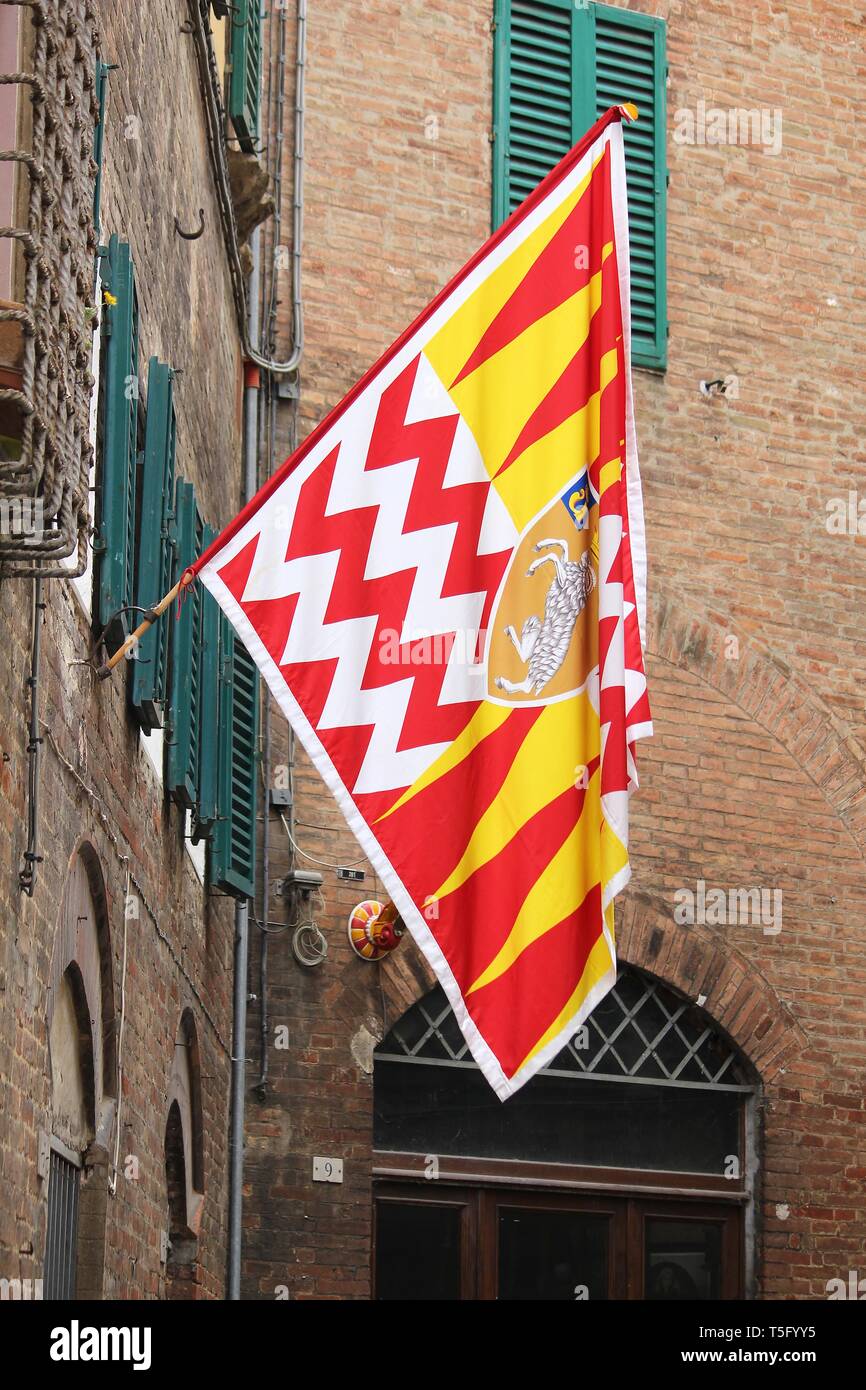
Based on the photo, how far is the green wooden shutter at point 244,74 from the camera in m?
10.9

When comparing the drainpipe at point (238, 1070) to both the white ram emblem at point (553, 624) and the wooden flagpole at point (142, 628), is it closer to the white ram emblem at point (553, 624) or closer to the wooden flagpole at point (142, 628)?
the wooden flagpole at point (142, 628)

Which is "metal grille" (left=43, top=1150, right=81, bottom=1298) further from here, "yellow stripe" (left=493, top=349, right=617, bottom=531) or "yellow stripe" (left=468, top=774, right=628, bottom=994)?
"yellow stripe" (left=493, top=349, right=617, bottom=531)

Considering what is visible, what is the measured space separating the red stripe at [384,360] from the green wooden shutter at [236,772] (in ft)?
10.7

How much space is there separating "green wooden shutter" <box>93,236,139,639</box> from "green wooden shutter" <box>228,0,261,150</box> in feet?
15.5

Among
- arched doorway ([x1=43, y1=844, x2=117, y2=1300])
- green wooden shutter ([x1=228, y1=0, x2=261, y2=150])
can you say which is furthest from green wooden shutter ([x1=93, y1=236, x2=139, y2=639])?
green wooden shutter ([x1=228, y1=0, x2=261, y2=150])

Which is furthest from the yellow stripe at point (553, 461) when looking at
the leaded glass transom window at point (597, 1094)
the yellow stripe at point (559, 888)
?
the leaded glass transom window at point (597, 1094)

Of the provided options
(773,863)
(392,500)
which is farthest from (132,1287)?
(773,863)

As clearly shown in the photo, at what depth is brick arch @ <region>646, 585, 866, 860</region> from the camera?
12719 mm

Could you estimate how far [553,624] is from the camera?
582 cm

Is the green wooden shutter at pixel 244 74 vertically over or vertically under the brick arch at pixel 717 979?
over

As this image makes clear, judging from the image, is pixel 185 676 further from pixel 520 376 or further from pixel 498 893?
pixel 498 893

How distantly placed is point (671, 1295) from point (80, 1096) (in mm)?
6973

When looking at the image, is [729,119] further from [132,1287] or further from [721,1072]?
[132,1287]

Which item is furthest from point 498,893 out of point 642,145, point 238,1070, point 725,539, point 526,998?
point 642,145
